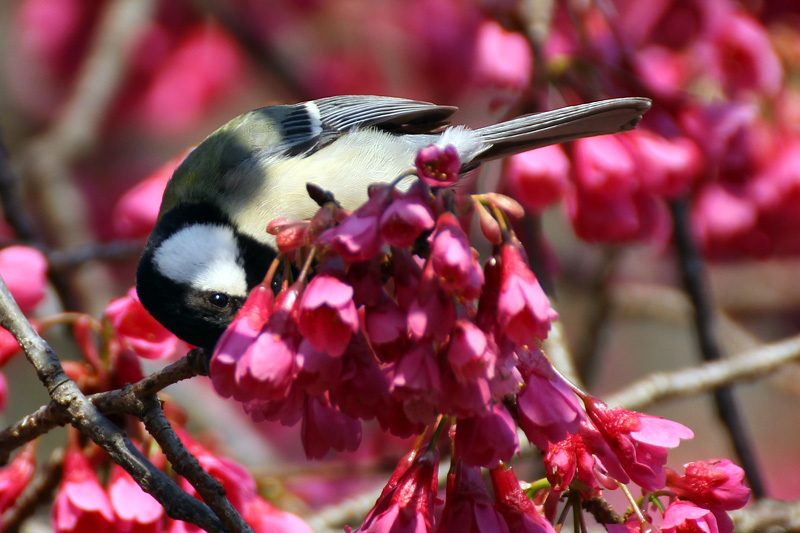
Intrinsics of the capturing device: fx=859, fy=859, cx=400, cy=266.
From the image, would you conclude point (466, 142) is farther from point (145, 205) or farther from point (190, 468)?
point (190, 468)

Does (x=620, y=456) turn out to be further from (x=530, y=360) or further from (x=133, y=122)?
(x=133, y=122)

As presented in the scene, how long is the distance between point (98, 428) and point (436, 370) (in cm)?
53

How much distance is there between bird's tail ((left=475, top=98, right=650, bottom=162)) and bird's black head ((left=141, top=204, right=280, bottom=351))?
0.67 meters

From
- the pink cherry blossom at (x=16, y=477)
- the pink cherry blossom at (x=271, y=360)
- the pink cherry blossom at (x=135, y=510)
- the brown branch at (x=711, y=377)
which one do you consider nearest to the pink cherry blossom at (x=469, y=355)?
the pink cherry blossom at (x=271, y=360)

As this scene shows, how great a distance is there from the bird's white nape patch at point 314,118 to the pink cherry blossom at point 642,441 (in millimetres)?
1594

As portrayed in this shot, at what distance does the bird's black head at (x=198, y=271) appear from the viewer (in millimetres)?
1737

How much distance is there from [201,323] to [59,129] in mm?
2446

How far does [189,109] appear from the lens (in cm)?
450

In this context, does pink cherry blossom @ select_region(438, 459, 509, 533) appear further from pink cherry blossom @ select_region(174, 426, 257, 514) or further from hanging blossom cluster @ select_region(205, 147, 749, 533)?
pink cherry blossom @ select_region(174, 426, 257, 514)

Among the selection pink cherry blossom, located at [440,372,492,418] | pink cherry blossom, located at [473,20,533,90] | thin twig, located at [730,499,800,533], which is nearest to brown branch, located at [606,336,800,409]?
thin twig, located at [730,499,800,533]

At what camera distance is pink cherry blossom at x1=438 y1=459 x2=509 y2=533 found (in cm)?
124

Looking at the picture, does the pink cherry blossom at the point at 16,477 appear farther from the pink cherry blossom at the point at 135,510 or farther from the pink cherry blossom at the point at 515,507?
the pink cherry blossom at the point at 515,507

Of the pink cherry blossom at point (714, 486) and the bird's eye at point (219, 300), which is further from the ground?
the bird's eye at point (219, 300)

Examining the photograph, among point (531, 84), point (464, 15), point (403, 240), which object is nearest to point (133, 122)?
point (464, 15)
